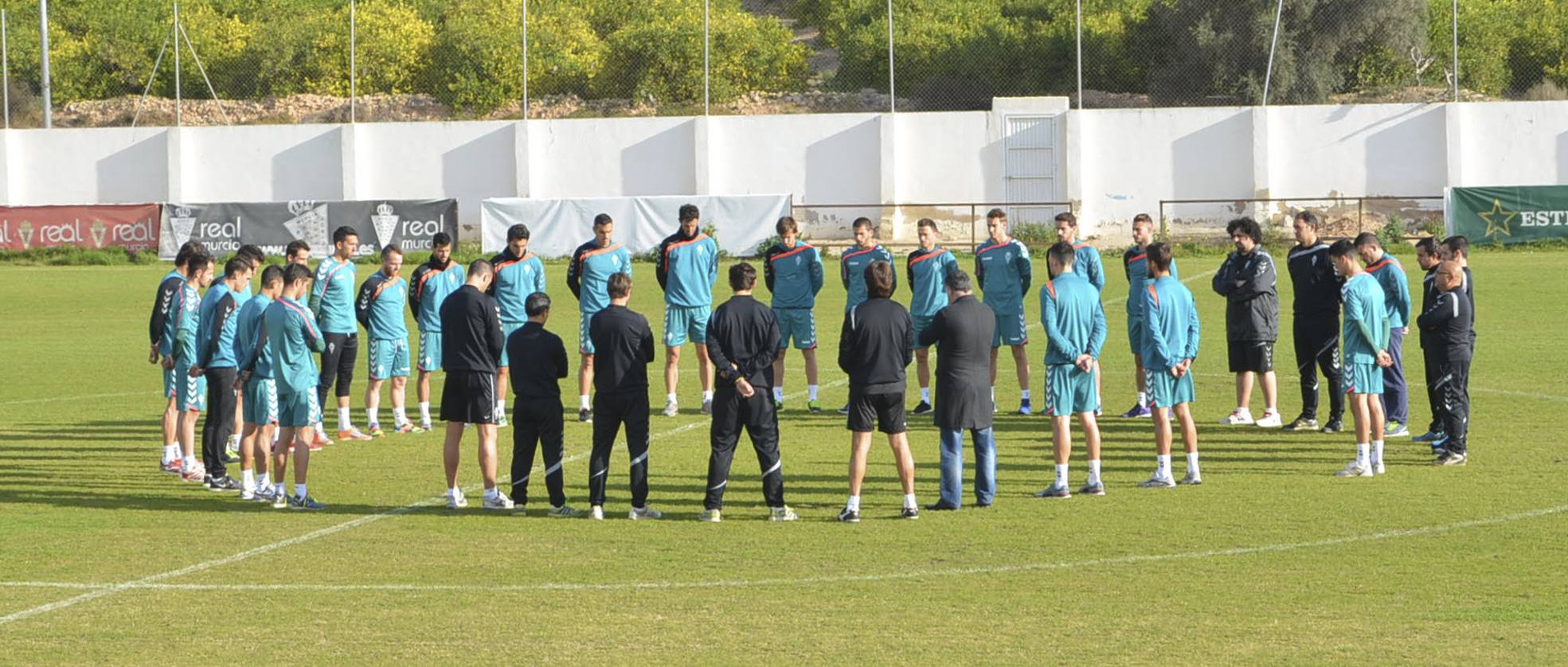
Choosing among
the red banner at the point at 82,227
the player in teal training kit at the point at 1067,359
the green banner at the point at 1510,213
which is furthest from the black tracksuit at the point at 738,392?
the red banner at the point at 82,227

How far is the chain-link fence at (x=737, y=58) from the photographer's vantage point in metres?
51.1

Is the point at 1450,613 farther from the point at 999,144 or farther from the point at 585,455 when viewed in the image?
the point at 999,144

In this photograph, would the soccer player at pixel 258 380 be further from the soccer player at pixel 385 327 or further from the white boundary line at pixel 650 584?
the soccer player at pixel 385 327

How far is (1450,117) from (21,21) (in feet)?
157

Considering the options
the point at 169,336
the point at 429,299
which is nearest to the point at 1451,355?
the point at 429,299

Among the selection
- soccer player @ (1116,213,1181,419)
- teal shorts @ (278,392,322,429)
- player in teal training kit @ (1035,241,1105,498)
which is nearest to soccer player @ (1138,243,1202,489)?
player in teal training kit @ (1035,241,1105,498)

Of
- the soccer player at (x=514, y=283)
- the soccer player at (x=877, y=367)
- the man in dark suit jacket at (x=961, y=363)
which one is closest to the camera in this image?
the soccer player at (x=877, y=367)

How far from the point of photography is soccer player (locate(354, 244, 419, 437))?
16.7 metres

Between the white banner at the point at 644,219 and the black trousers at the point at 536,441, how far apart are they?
1146 inches

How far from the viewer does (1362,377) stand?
531 inches

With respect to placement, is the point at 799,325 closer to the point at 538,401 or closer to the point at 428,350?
the point at 428,350

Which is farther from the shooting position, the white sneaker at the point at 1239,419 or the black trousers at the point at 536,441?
the white sneaker at the point at 1239,419

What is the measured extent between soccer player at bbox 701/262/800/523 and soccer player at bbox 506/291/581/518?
3.65 feet

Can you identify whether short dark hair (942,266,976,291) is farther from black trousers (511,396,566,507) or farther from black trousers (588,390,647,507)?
black trousers (511,396,566,507)
